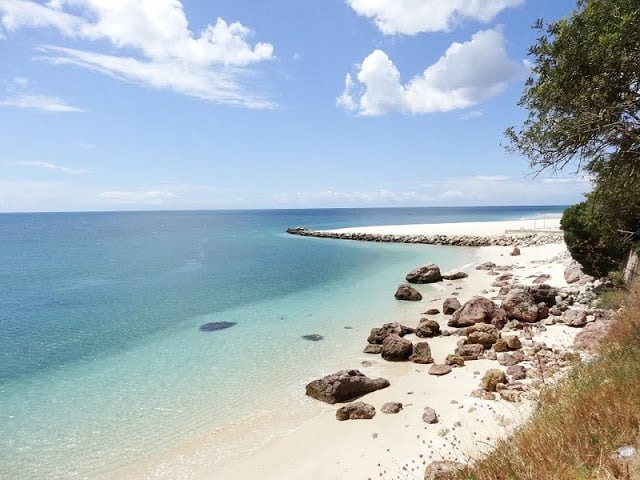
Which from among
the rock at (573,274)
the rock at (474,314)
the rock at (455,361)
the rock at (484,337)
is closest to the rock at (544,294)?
the rock at (474,314)

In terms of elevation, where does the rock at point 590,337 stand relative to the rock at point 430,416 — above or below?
above

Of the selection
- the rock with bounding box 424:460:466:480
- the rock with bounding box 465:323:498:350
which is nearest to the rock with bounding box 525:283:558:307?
the rock with bounding box 465:323:498:350

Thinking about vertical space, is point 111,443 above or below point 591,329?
below

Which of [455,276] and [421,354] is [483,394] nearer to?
[421,354]

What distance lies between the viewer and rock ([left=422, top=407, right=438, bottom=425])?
36.5ft

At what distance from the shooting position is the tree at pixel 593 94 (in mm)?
9531

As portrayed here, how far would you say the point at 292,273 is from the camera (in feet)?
136

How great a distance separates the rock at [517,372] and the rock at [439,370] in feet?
7.01

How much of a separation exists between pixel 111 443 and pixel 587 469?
39.4 feet

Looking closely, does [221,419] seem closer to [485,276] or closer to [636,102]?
[636,102]

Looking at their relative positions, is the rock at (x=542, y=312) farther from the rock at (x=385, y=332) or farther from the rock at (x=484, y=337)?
the rock at (x=385, y=332)

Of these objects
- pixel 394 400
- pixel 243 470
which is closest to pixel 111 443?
pixel 243 470

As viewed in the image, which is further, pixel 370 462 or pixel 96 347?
pixel 96 347

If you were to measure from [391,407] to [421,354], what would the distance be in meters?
4.79
